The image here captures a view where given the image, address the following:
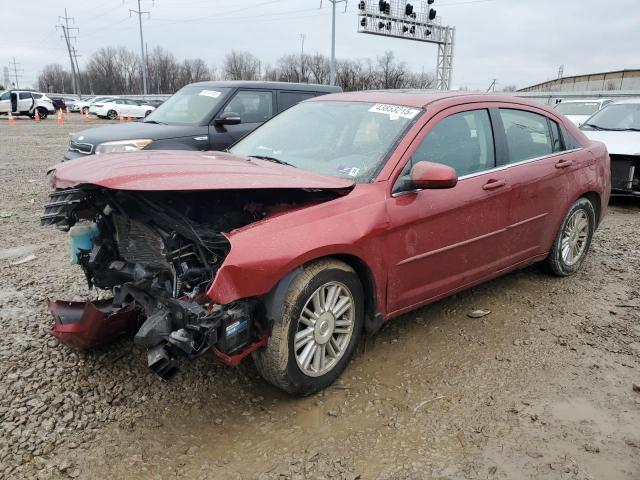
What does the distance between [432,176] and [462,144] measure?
82cm

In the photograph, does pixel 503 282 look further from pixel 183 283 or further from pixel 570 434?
pixel 183 283

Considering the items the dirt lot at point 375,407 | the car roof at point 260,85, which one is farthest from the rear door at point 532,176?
the car roof at point 260,85

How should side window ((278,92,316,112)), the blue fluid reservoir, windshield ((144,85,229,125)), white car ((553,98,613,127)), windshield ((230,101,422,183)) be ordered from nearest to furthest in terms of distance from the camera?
the blue fluid reservoir < windshield ((230,101,422,183)) < windshield ((144,85,229,125)) < side window ((278,92,316,112)) < white car ((553,98,613,127))

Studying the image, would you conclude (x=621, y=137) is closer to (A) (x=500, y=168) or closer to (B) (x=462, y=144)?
(A) (x=500, y=168)

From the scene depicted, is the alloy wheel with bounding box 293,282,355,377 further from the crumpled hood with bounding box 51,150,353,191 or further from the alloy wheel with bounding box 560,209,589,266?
the alloy wheel with bounding box 560,209,589,266

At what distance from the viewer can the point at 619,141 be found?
806 cm

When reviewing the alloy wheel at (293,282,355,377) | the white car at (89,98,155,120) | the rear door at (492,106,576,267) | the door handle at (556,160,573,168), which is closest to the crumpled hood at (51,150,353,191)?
the alloy wheel at (293,282,355,377)

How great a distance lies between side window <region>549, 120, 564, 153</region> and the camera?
4.48m

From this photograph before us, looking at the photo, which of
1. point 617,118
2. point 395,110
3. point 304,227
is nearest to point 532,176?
point 395,110

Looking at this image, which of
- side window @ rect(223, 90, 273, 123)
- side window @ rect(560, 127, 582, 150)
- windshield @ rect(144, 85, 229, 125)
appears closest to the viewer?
side window @ rect(560, 127, 582, 150)

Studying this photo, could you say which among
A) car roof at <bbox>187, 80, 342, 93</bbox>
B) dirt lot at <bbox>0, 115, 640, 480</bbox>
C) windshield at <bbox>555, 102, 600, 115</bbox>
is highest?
car roof at <bbox>187, 80, 342, 93</bbox>

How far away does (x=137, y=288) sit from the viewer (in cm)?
285

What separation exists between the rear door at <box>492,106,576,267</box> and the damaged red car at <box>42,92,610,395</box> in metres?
0.02

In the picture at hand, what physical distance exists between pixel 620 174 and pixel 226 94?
233 inches
